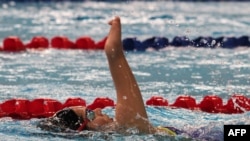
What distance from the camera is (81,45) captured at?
8805 mm

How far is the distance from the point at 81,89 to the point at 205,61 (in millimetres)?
2253

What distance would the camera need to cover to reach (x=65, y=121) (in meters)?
3.65

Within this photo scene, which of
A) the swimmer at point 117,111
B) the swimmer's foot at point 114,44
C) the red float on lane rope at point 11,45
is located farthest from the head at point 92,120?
the red float on lane rope at point 11,45

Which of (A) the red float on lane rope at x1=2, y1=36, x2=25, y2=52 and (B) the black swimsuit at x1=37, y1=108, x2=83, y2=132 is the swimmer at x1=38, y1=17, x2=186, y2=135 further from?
(A) the red float on lane rope at x1=2, y1=36, x2=25, y2=52

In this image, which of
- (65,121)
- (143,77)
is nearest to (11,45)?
(143,77)

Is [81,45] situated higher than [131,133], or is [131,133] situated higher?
[81,45]

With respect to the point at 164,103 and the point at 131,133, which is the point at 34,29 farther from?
the point at 131,133

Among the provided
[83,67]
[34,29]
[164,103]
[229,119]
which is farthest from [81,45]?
[229,119]

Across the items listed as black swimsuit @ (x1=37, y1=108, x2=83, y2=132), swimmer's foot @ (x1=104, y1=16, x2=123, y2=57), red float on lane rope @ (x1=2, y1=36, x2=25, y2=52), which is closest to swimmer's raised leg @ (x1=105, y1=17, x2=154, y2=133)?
swimmer's foot @ (x1=104, y1=16, x2=123, y2=57)

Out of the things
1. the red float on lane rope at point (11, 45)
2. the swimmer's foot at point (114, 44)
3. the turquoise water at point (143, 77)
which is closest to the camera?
the swimmer's foot at point (114, 44)

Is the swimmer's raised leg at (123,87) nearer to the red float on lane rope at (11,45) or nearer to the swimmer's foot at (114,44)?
the swimmer's foot at (114,44)

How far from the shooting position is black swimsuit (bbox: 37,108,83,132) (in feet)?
11.9

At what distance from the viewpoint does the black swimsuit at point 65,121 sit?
3.64 metres

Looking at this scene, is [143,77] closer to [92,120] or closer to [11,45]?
[11,45]
